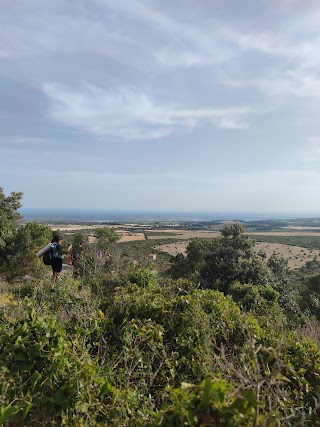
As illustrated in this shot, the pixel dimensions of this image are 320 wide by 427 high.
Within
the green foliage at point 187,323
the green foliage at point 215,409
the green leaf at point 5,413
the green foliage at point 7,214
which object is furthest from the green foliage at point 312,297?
the green foliage at point 7,214

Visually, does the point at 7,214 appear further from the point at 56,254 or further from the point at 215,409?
the point at 215,409

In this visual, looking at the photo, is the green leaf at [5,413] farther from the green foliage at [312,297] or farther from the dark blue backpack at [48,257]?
the green foliage at [312,297]

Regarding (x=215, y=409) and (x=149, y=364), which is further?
(x=149, y=364)

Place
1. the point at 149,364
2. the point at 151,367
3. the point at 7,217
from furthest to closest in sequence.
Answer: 1. the point at 7,217
2. the point at 151,367
3. the point at 149,364

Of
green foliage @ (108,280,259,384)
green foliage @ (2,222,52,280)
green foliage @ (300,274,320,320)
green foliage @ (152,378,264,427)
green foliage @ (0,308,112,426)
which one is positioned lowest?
green foliage @ (300,274,320,320)

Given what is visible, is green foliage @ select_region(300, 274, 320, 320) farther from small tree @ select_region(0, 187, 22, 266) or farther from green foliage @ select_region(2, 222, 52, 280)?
small tree @ select_region(0, 187, 22, 266)

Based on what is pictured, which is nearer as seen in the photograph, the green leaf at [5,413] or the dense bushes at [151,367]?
the dense bushes at [151,367]

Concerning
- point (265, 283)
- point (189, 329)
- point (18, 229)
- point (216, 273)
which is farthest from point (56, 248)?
point (18, 229)

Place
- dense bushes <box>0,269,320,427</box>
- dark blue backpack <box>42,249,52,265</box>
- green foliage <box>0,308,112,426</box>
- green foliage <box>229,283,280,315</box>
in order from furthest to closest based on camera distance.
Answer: green foliage <box>229,283,280,315</box>, dark blue backpack <box>42,249,52,265</box>, green foliage <box>0,308,112,426</box>, dense bushes <box>0,269,320,427</box>

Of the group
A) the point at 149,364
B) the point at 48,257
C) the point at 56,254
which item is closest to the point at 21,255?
the point at 48,257

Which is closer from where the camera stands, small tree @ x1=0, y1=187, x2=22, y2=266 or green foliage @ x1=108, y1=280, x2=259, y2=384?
green foliage @ x1=108, y1=280, x2=259, y2=384

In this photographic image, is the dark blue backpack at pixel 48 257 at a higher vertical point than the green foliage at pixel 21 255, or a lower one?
higher

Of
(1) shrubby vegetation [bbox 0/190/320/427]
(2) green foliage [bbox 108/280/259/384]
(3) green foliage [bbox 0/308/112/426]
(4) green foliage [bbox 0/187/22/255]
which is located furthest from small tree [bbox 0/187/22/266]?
(3) green foliage [bbox 0/308/112/426]

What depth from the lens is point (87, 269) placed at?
39.0ft
